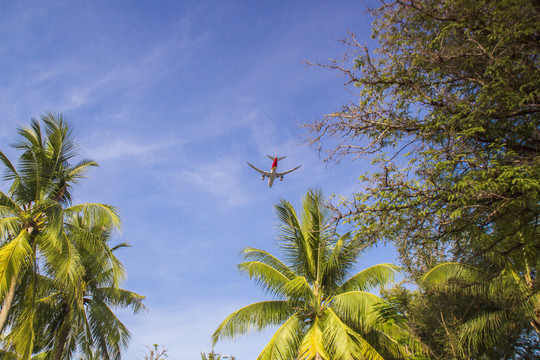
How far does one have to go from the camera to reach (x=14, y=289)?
9.24 m

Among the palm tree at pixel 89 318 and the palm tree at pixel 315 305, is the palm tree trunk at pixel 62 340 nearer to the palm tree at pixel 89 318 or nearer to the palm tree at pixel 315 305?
the palm tree at pixel 89 318

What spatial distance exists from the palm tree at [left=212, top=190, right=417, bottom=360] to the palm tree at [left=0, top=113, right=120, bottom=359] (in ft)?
18.0

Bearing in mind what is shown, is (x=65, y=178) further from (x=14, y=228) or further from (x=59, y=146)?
(x=14, y=228)

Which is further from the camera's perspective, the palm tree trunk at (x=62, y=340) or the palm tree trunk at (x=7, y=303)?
the palm tree trunk at (x=62, y=340)

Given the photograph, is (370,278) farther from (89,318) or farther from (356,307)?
(89,318)

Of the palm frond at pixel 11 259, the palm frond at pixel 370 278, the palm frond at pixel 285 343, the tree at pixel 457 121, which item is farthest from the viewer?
the palm frond at pixel 370 278

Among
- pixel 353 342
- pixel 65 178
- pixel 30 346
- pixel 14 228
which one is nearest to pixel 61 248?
pixel 14 228

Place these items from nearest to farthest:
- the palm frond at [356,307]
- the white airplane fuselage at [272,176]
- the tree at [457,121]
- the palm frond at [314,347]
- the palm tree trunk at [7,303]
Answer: the tree at [457,121]
the palm tree trunk at [7,303]
the palm frond at [314,347]
the palm frond at [356,307]
the white airplane fuselage at [272,176]

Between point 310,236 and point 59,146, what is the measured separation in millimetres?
9270

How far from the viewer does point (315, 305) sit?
12.1 meters

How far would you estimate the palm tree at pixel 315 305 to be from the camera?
10.5 meters

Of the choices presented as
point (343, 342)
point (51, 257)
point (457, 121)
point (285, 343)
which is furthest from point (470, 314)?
point (51, 257)

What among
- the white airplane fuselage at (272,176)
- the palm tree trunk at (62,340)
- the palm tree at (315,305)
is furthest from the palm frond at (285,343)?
the white airplane fuselage at (272,176)

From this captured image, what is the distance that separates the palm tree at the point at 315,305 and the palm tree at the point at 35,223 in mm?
5494
